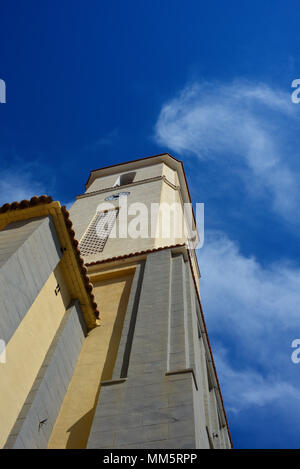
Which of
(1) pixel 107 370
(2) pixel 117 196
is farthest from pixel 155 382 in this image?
(2) pixel 117 196

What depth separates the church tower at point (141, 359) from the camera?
17.2ft

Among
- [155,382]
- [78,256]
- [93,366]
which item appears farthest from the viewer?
[78,256]

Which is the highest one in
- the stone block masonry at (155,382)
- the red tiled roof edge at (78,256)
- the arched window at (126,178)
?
the arched window at (126,178)

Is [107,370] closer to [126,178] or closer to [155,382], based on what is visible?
[155,382]

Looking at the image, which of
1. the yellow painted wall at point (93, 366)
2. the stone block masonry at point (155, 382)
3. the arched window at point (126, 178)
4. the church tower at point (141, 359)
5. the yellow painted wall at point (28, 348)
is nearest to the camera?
the stone block masonry at point (155, 382)

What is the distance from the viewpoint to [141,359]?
21.1 feet

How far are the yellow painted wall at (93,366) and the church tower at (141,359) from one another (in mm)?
17

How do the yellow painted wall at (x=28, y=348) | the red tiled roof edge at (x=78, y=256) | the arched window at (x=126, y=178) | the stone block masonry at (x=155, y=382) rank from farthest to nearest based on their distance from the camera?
the arched window at (x=126, y=178) → the red tiled roof edge at (x=78, y=256) → the yellow painted wall at (x=28, y=348) → the stone block masonry at (x=155, y=382)

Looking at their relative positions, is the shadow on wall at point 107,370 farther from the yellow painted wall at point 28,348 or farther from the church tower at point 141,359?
the yellow painted wall at point 28,348

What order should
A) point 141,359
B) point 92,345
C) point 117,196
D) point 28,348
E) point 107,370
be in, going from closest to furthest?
1. point 28,348
2. point 141,359
3. point 107,370
4. point 92,345
5. point 117,196

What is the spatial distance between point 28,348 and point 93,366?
1.46m

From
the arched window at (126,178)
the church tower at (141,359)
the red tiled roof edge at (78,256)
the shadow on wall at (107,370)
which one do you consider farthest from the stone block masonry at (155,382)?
the arched window at (126,178)
